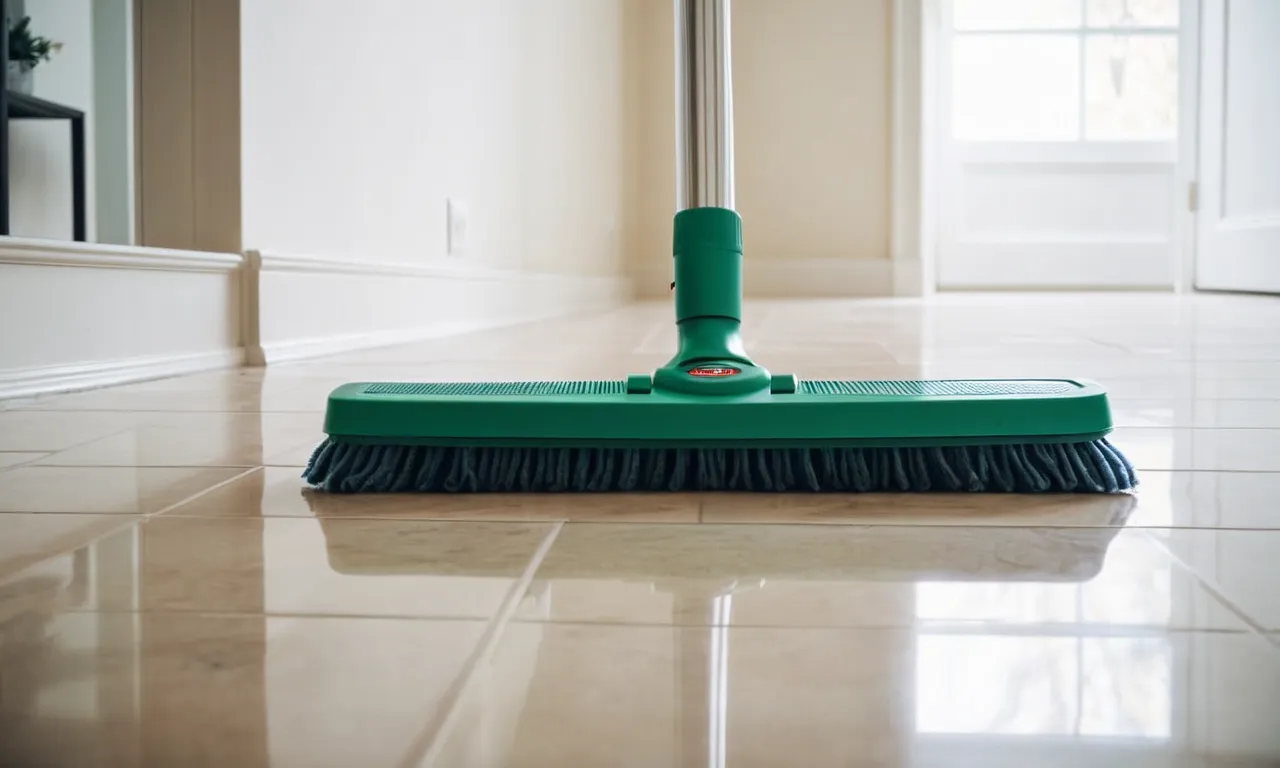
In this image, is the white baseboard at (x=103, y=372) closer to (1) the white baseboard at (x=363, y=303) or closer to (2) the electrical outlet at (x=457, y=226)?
(1) the white baseboard at (x=363, y=303)

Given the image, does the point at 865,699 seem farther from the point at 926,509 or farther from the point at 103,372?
the point at 103,372

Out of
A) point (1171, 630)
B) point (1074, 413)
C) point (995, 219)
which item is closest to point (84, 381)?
point (1074, 413)

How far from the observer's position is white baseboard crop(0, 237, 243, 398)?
3.85 feet

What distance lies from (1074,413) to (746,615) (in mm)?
314

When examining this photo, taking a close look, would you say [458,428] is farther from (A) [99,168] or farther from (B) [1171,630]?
(A) [99,168]

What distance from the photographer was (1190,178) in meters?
4.56

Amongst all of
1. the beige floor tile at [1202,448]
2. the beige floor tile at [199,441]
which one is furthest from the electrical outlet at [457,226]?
the beige floor tile at [1202,448]

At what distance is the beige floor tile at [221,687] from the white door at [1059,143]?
4.56m

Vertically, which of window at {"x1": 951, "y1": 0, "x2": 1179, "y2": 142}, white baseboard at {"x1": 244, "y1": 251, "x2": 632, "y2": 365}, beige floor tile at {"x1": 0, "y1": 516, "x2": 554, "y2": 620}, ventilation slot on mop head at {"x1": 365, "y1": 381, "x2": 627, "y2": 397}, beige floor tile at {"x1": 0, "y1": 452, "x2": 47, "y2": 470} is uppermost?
window at {"x1": 951, "y1": 0, "x2": 1179, "y2": 142}

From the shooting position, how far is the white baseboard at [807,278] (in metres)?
4.49

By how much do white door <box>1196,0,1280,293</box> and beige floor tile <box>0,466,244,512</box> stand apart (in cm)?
396

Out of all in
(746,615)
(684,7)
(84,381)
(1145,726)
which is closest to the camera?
(1145,726)

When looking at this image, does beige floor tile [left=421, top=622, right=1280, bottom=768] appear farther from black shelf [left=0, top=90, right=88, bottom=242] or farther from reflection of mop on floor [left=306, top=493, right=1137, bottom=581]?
black shelf [left=0, top=90, right=88, bottom=242]

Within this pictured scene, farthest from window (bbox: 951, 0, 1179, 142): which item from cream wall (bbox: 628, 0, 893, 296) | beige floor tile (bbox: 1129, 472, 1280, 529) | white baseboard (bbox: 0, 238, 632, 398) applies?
beige floor tile (bbox: 1129, 472, 1280, 529)
